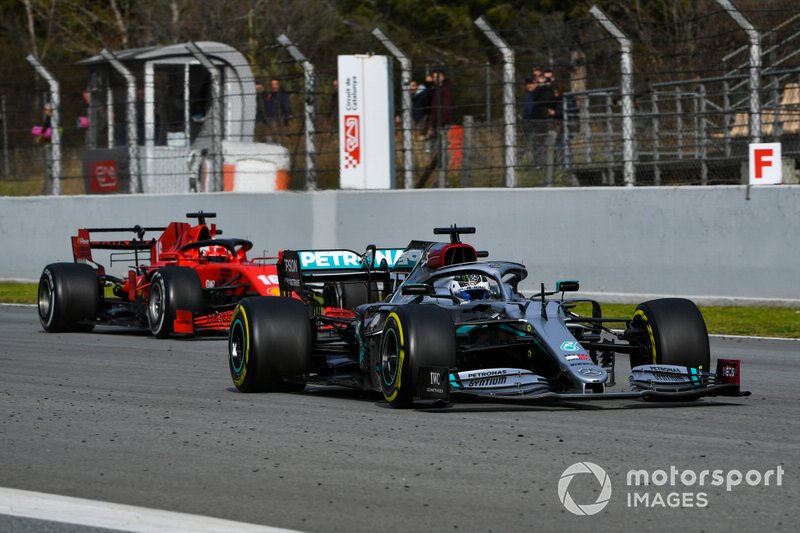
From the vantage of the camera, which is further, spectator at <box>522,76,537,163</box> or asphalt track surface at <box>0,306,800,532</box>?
spectator at <box>522,76,537,163</box>

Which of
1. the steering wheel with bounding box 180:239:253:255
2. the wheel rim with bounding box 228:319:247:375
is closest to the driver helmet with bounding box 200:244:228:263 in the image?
the steering wheel with bounding box 180:239:253:255

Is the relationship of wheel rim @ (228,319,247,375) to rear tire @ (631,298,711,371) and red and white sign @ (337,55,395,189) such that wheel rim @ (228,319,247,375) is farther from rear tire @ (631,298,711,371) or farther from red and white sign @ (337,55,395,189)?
red and white sign @ (337,55,395,189)

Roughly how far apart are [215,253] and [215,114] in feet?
16.8

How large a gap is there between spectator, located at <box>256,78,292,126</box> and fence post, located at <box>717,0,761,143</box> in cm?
631

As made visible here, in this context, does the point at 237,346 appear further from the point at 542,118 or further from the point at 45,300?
the point at 542,118

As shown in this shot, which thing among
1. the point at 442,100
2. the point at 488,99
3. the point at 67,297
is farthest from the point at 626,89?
the point at 67,297

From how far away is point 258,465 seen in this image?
654 centimetres

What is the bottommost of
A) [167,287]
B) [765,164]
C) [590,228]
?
[167,287]

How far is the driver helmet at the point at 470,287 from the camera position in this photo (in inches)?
365

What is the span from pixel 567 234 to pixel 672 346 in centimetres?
769

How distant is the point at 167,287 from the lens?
44.4 ft

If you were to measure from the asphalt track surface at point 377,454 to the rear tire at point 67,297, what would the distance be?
14.0 feet

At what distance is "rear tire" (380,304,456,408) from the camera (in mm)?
8039

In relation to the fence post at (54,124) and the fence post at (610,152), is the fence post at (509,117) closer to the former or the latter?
the fence post at (610,152)
